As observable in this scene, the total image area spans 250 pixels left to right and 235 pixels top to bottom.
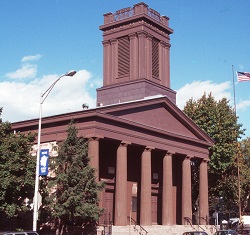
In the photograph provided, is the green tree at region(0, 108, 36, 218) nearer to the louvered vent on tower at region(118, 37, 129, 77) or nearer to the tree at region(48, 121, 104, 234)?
the tree at region(48, 121, 104, 234)

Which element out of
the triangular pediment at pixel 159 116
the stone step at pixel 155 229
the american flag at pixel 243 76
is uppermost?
the american flag at pixel 243 76

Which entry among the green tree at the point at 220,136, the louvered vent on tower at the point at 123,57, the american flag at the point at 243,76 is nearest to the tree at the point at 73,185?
the louvered vent on tower at the point at 123,57

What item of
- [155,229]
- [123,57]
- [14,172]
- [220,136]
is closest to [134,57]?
[123,57]

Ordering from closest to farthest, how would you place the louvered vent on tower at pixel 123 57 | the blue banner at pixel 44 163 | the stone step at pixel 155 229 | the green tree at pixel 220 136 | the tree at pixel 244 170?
the blue banner at pixel 44 163 → the stone step at pixel 155 229 → the louvered vent on tower at pixel 123 57 → the green tree at pixel 220 136 → the tree at pixel 244 170

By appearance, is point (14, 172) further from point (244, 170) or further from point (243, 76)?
point (244, 170)

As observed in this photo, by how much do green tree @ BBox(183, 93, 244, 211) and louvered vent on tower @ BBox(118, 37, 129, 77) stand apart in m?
13.5

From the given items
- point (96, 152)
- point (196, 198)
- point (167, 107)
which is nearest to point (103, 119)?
point (96, 152)

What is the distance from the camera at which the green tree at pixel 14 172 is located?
31.1 metres

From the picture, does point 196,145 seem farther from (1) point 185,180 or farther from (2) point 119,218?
(2) point 119,218

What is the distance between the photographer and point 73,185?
1292 inches

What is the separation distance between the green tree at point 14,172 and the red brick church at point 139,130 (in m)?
5.42

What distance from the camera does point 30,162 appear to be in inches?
1323

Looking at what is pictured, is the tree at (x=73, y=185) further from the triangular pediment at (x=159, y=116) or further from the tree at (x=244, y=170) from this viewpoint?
the tree at (x=244, y=170)

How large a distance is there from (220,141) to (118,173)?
22889 millimetres
